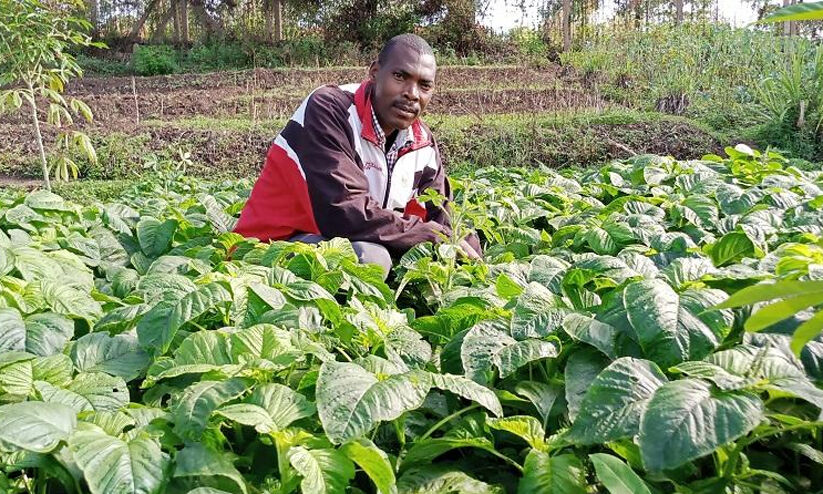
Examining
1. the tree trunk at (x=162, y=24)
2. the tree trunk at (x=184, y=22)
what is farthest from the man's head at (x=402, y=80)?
the tree trunk at (x=162, y=24)

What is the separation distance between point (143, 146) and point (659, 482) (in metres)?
9.23

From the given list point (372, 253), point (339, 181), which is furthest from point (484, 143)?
point (372, 253)

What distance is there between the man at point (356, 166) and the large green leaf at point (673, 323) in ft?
4.43

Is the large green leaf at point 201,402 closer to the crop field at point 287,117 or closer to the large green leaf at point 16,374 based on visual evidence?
the large green leaf at point 16,374

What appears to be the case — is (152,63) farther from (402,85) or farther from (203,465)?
(203,465)

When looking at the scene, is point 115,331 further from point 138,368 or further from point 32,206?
point 32,206

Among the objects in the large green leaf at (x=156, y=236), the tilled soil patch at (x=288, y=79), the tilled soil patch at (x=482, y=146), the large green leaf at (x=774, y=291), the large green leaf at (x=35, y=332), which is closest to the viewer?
the large green leaf at (x=774, y=291)

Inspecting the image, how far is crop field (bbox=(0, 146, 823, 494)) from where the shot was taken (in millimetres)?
1052

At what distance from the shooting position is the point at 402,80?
9.64 feet

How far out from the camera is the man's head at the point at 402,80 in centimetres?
291

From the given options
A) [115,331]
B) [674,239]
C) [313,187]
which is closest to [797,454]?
[674,239]

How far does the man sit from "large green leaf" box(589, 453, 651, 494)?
1.64 m

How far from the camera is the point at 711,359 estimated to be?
124 centimetres

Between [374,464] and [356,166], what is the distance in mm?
1956
